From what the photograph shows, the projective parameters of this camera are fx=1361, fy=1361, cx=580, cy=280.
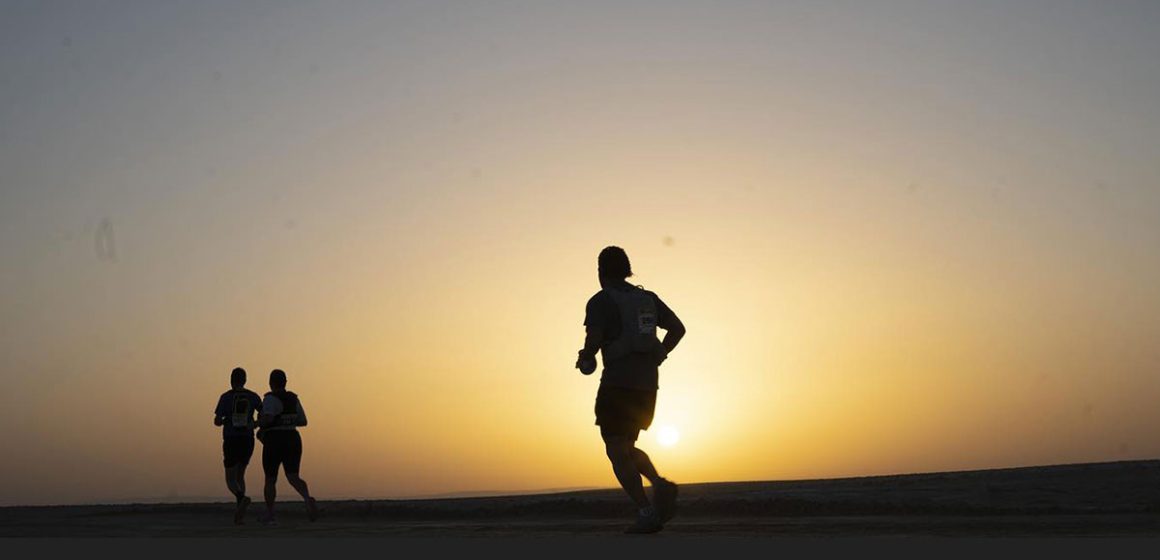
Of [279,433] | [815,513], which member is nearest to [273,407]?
[279,433]

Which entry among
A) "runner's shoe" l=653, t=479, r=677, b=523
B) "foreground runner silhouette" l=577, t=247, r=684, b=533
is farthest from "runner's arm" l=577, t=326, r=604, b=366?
"runner's shoe" l=653, t=479, r=677, b=523

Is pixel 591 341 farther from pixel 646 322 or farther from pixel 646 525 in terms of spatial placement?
pixel 646 525

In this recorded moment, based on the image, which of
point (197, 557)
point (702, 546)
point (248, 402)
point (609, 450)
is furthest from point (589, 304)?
point (248, 402)

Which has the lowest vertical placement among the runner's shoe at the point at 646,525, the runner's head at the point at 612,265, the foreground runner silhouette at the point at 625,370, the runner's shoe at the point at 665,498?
the runner's shoe at the point at 646,525

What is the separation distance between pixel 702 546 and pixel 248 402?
9.94m

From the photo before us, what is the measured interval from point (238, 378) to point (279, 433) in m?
1.03

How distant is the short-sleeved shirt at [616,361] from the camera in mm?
9961

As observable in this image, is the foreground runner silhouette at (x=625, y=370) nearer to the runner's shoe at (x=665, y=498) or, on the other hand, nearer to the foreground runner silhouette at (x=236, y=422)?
the runner's shoe at (x=665, y=498)

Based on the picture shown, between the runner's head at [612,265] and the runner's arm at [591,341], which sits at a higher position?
the runner's head at [612,265]

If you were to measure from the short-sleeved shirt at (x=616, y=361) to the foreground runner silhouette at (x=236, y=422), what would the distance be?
7258 millimetres

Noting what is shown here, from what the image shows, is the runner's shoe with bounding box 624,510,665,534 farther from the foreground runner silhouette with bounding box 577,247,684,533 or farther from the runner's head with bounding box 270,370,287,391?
the runner's head with bounding box 270,370,287,391

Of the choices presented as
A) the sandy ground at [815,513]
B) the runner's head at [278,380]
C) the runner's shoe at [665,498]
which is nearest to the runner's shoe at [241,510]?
the sandy ground at [815,513]

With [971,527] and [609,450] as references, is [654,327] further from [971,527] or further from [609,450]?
[971,527]

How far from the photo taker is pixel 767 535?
864cm
